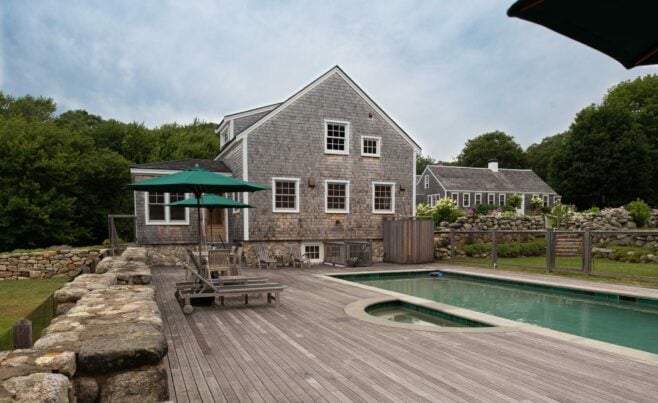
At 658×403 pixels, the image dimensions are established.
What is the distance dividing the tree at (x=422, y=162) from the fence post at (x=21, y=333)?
58.1 metres

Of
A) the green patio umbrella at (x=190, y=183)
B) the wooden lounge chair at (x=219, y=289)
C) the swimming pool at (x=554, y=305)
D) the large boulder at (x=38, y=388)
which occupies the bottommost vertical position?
the swimming pool at (x=554, y=305)

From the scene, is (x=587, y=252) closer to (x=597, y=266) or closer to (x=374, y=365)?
(x=597, y=266)

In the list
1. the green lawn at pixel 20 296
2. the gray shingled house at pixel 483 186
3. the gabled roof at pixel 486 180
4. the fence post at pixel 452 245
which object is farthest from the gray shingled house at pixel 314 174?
the gabled roof at pixel 486 180

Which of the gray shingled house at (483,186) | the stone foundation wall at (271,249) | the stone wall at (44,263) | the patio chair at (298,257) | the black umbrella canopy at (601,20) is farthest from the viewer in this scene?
the gray shingled house at (483,186)

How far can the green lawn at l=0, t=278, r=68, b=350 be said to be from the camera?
9195 mm

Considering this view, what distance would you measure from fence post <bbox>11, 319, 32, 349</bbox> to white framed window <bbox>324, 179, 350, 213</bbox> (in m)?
13.5

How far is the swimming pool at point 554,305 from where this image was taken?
24.2 feet

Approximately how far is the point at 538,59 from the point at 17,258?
20459mm

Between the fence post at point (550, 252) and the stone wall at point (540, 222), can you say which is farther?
the stone wall at point (540, 222)

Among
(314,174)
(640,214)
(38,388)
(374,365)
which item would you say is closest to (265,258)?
(314,174)

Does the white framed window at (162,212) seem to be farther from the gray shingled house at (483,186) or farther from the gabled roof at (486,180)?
the gabled roof at (486,180)

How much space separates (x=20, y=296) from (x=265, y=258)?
23.0 feet

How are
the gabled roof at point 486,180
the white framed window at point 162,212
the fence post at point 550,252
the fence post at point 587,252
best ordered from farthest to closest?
the gabled roof at point 486,180 < the white framed window at point 162,212 < the fence post at point 550,252 < the fence post at point 587,252

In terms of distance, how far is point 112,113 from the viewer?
126ft
